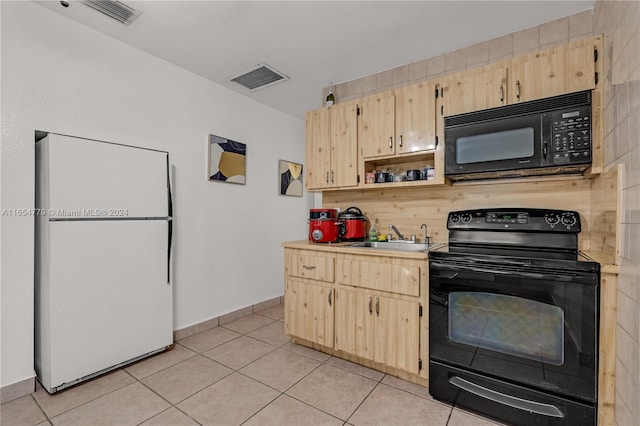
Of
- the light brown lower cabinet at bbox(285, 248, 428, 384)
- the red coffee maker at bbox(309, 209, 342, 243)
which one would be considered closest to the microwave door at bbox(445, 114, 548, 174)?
the light brown lower cabinet at bbox(285, 248, 428, 384)

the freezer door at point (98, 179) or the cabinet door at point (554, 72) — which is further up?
the cabinet door at point (554, 72)

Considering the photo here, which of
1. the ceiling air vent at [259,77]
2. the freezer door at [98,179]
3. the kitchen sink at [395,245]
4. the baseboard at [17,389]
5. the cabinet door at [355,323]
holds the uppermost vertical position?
the ceiling air vent at [259,77]

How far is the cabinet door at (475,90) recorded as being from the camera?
6.93ft

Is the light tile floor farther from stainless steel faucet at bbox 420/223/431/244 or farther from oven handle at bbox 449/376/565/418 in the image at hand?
stainless steel faucet at bbox 420/223/431/244

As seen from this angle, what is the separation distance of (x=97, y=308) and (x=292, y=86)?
110 inches

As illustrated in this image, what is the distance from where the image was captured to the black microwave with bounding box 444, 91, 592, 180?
5.95ft

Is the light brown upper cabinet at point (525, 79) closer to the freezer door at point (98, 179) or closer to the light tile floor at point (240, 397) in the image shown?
the light tile floor at point (240, 397)

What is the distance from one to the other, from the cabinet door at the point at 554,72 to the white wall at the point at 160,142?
9.16 feet

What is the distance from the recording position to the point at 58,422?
1760 mm

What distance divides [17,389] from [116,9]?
8.79 ft

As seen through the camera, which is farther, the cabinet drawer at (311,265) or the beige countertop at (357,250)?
the cabinet drawer at (311,265)

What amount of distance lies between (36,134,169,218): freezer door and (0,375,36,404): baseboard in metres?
1.13

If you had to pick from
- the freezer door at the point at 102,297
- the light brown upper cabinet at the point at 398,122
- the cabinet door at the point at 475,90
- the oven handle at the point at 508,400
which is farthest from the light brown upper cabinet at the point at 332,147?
the oven handle at the point at 508,400

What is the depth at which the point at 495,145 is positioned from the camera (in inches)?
80.7
